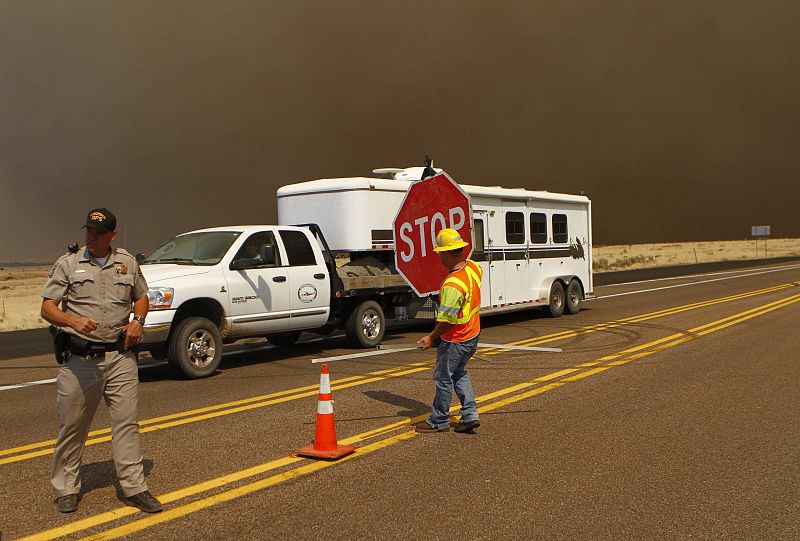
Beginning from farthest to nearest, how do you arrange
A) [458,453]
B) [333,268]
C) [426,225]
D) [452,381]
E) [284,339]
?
[284,339] → [333,268] → [426,225] → [452,381] → [458,453]

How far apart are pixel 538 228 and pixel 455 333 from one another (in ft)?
35.3

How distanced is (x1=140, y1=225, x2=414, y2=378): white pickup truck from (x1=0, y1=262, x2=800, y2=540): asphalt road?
0.59m

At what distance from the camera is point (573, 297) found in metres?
18.6

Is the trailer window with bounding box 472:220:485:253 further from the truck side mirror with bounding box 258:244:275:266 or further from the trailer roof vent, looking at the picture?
the truck side mirror with bounding box 258:244:275:266

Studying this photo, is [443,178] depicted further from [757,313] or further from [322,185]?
[757,313]

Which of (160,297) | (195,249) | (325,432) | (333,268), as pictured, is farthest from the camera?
(333,268)

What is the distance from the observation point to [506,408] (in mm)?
7977

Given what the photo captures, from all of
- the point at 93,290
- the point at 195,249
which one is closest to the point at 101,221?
the point at 93,290

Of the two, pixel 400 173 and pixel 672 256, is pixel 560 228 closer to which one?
pixel 400 173

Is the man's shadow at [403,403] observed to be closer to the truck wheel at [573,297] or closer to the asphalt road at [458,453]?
the asphalt road at [458,453]

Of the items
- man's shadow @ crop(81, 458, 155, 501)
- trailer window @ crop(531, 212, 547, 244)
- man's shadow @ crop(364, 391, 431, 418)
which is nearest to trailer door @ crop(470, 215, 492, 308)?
trailer window @ crop(531, 212, 547, 244)

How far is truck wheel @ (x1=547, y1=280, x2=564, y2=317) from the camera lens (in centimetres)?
1766

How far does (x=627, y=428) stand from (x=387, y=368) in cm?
439

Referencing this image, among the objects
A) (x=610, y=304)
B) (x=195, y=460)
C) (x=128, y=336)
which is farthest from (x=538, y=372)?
(x=610, y=304)
